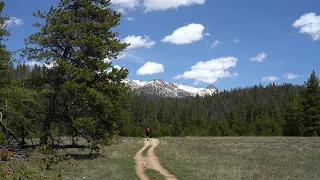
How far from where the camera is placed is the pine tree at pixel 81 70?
22547 millimetres

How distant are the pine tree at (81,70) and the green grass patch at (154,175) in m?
4.93

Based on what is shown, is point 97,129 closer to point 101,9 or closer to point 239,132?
point 101,9

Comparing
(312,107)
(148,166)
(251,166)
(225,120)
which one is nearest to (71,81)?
(148,166)

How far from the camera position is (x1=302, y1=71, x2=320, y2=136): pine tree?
200 ft

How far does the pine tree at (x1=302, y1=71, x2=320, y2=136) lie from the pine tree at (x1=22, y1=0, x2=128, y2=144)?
49.1m

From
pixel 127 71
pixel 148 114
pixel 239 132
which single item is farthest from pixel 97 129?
pixel 148 114

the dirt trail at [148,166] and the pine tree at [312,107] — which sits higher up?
the pine tree at [312,107]

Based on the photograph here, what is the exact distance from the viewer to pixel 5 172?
940cm

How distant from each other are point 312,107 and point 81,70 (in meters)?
53.4

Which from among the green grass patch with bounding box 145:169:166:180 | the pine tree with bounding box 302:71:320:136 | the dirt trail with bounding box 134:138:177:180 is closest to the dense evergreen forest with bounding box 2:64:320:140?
the pine tree with bounding box 302:71:320:136

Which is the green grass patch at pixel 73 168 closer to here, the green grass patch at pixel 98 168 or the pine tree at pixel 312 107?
the green grass patch at pixel 98 168

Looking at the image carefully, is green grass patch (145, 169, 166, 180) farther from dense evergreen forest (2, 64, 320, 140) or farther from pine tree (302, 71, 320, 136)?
pine tree (302, 71, 320, 136)

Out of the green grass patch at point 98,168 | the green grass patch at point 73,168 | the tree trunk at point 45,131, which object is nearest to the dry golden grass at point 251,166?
the green grass patch at point 98,168

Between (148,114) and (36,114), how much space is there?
105 metres
